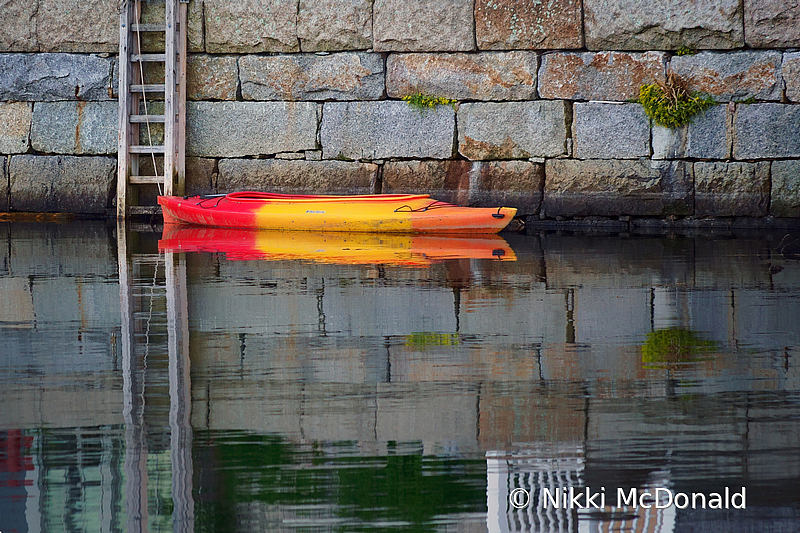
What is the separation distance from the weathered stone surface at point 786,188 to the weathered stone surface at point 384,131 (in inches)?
124

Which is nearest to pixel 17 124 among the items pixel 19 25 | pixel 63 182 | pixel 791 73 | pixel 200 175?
pixel 63 182

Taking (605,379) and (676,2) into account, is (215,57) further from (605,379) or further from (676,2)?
(605,379)

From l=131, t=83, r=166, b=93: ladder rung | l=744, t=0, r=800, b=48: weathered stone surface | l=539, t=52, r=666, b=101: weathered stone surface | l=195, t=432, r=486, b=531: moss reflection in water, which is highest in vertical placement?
l=744, t=0, r=800, b=48: weathered stone surface

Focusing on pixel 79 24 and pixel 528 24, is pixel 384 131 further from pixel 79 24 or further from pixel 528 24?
pixel 79 24

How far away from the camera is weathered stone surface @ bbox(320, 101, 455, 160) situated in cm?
1005

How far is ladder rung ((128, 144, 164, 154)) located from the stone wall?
352mm

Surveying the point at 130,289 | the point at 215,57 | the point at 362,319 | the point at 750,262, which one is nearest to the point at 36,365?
the point at 362,319

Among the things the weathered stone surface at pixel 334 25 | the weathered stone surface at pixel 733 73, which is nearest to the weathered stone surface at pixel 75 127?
the weathered stone surface at pixel 334 25

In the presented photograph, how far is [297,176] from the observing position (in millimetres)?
10359

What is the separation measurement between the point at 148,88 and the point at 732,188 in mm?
5901

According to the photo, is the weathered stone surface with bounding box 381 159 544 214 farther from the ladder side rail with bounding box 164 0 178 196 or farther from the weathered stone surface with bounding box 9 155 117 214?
the weathered stone surface with bounding box 9 155 117 214

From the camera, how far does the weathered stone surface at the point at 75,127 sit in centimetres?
1055

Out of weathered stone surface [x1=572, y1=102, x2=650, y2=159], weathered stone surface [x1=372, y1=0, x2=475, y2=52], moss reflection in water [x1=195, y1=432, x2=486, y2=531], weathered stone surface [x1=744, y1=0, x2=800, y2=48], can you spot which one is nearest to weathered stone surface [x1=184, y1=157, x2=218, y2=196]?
weathered stone surface [x1=372, y1=0, x2=475, y2=52]

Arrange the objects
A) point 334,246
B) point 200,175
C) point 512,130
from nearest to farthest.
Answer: point 334,246 < point 512,130 < point 200,175
